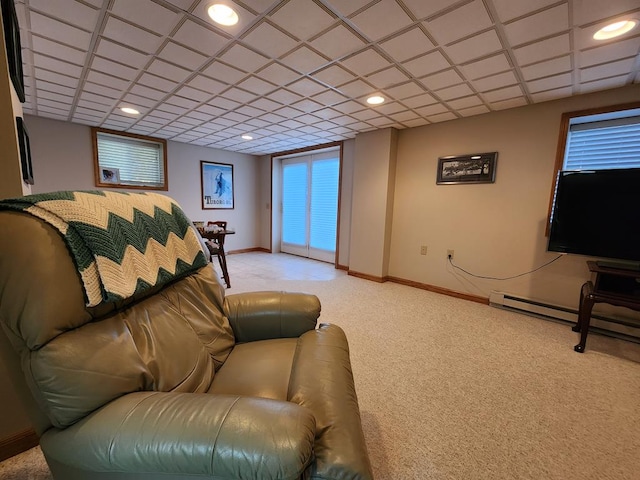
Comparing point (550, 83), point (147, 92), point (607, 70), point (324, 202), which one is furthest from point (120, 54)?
point (607, 70)

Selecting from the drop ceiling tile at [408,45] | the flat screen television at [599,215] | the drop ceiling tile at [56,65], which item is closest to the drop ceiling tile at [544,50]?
the drop ceiling tile at [408,45]

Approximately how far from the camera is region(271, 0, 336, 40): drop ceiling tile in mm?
1467

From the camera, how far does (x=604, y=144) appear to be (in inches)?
102

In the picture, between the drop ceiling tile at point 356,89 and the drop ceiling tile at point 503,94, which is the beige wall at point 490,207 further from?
the drop ceiling tile at point 356,89

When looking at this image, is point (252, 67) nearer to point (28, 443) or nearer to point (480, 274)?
point (28, 443)

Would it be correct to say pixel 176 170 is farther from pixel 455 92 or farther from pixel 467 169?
pixel 467 169

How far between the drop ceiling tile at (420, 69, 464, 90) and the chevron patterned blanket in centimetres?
229

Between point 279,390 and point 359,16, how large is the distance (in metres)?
1.97

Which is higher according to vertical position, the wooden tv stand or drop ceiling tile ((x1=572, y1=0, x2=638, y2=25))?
drop ceiling tile ((x1=572, y1=0, x2=638, y2=25))

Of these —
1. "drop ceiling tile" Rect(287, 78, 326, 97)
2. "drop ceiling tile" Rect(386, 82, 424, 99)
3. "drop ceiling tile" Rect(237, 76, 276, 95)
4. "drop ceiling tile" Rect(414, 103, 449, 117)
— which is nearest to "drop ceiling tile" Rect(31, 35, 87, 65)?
"drop ceiling tile" Rect(237, 76, 276, 95)

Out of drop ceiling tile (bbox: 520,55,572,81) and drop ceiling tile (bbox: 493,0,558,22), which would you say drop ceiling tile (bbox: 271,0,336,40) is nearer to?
drop ceiling tile (bbox: 493,0,558,22)

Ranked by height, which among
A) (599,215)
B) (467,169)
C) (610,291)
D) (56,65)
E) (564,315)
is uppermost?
(56,65)

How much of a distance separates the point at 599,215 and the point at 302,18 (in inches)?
112

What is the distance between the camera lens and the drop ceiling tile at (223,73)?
212 cm
